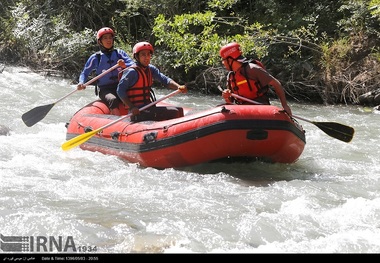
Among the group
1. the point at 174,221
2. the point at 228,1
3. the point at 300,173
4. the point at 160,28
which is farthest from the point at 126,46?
the point at 174,221

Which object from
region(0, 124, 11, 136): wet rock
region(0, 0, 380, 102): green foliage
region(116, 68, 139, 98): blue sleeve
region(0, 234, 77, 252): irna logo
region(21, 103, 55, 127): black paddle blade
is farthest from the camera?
region(0, 0, 380, 102): green foliage

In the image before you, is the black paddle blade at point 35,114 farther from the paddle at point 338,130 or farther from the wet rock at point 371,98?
the wet rock at point 371,98

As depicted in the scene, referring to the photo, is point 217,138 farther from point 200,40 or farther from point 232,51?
point 200,40

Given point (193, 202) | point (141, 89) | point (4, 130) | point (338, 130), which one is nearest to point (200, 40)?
point (141, 89)

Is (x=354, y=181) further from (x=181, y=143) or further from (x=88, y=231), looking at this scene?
(x=88, y=231)

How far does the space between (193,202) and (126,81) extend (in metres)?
2.15

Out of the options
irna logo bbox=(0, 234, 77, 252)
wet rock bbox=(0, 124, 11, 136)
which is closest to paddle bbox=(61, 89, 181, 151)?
wet rock bbox=(0, 124, 11, 136)

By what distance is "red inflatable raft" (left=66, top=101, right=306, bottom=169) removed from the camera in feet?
17.5

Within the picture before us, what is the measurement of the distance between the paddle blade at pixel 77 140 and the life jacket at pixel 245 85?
1.49m

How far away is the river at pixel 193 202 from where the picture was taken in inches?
151

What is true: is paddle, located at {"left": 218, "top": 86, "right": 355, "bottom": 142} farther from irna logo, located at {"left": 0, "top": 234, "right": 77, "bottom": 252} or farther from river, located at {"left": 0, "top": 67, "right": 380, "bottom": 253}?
irna logo, located at {"left": 0, "top": 234, "right": 77, "bottom": 252}

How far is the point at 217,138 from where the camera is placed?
5363 millimetres

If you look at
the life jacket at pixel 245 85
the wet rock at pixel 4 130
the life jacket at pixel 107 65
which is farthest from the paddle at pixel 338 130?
the wet rock at pixel 4 130

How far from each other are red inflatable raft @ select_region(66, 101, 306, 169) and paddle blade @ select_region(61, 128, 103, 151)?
1.25 feet
